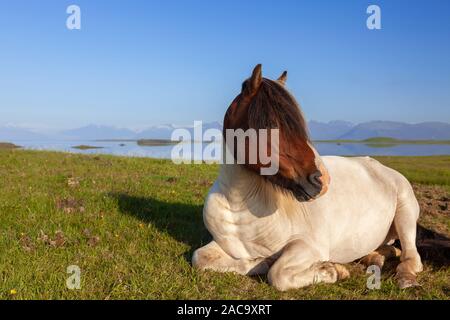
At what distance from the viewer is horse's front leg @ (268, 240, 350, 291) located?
16.0ft

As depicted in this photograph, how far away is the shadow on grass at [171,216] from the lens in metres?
7.17

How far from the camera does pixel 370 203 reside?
20.3 feet

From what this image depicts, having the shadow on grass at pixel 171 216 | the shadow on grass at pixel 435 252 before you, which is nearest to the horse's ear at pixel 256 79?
the shadow on grass at pixel 171 216

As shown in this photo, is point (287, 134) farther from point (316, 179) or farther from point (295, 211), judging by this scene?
point (295, 211)

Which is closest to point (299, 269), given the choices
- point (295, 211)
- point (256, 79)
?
point (295, 211)

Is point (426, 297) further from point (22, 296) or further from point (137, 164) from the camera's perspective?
point (137, 164)

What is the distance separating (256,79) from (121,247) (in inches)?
137

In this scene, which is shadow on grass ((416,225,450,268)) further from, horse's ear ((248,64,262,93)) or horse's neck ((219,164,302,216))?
horse's ear ((248,64,262,93))

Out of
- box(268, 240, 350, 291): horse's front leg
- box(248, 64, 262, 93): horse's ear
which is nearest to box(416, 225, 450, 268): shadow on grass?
box(268, 240, 350, 291): horse's front leg

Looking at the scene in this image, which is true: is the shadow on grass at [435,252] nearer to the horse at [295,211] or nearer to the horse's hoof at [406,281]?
the horse at [295,211]

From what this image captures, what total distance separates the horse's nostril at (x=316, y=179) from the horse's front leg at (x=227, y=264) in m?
1.62

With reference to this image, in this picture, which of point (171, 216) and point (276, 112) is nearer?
point (276, 112)

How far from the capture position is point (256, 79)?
4.46 metres
